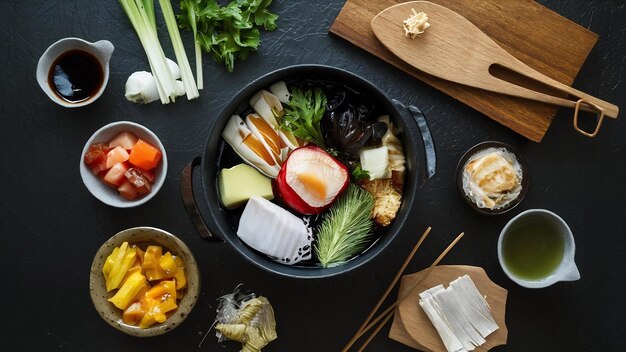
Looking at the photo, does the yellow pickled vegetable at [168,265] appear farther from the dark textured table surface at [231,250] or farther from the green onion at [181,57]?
the green onion at [181,57]

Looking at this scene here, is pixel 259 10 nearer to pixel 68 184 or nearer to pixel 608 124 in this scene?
pixel 68 184

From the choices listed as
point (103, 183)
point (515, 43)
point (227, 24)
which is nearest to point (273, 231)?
point (103, 183)

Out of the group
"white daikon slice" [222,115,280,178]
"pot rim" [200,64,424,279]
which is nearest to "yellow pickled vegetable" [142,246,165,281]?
"pot rim" [200,64,424,279]

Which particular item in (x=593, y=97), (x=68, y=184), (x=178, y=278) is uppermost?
(x=593, y=97)

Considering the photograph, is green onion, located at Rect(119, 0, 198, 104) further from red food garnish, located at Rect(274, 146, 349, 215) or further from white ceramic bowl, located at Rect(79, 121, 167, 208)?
red food garnish, located at Rect(274, 146, 349, 215)

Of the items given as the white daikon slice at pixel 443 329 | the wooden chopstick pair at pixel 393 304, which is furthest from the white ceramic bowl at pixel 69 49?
the white daikon slice at pixel 443 329

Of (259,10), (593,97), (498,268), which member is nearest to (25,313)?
(259,10)

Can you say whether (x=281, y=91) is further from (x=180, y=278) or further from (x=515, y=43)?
(x=515, y=43)

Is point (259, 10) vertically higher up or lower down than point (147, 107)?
higher up

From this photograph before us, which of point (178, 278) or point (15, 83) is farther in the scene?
point (15, 83)
